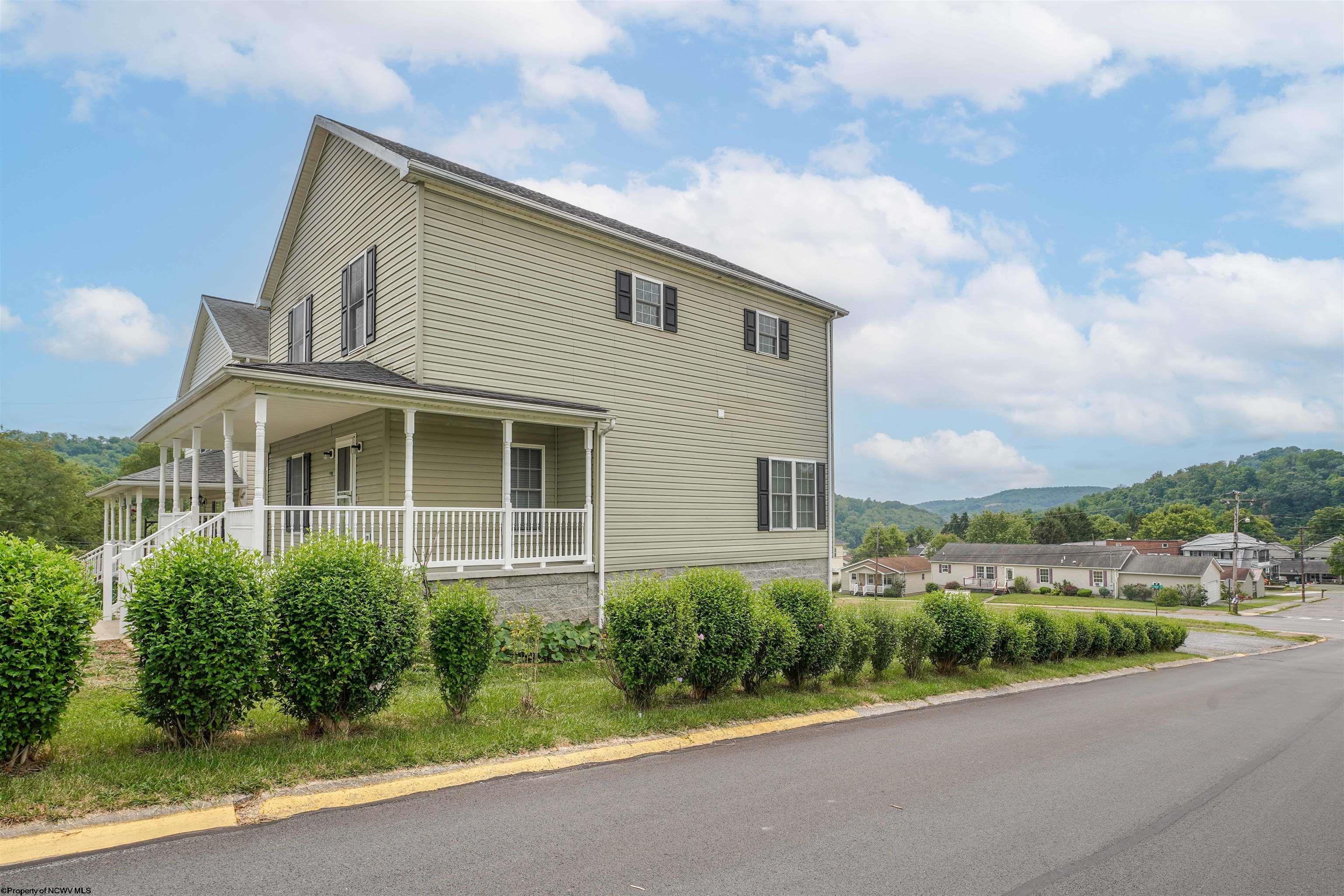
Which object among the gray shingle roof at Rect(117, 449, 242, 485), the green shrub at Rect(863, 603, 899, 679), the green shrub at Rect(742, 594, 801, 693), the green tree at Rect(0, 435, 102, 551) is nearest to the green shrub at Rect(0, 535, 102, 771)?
the green shrub at Rect(742, 594, 801, 693)

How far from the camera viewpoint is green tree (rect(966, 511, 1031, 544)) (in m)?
123

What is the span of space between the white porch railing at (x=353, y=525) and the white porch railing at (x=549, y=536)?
189 centimetres

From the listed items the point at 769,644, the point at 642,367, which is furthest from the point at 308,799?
the point at 642,367

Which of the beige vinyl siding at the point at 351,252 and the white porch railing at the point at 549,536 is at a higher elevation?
the beige vinyl siding at the point at 351,252

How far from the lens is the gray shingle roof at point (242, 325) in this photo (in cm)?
1956

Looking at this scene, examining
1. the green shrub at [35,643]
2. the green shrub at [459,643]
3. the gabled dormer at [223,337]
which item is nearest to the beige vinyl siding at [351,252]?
the gabled dormer at [223,337]

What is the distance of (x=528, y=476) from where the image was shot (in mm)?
14117

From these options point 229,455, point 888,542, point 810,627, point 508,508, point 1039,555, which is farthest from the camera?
point 888,542

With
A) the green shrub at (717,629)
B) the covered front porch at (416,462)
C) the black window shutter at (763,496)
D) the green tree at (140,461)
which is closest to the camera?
the green shrub at (717,629)

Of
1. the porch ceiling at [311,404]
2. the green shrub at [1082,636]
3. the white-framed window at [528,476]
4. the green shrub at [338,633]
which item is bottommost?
the green shrub at [1082,636]

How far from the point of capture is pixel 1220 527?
133 metres

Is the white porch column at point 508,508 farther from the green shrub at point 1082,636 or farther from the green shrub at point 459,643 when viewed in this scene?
the green shrub at point 1082,636

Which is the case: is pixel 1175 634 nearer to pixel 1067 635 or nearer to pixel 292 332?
pixel 1067 635

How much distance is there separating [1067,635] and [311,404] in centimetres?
1385
